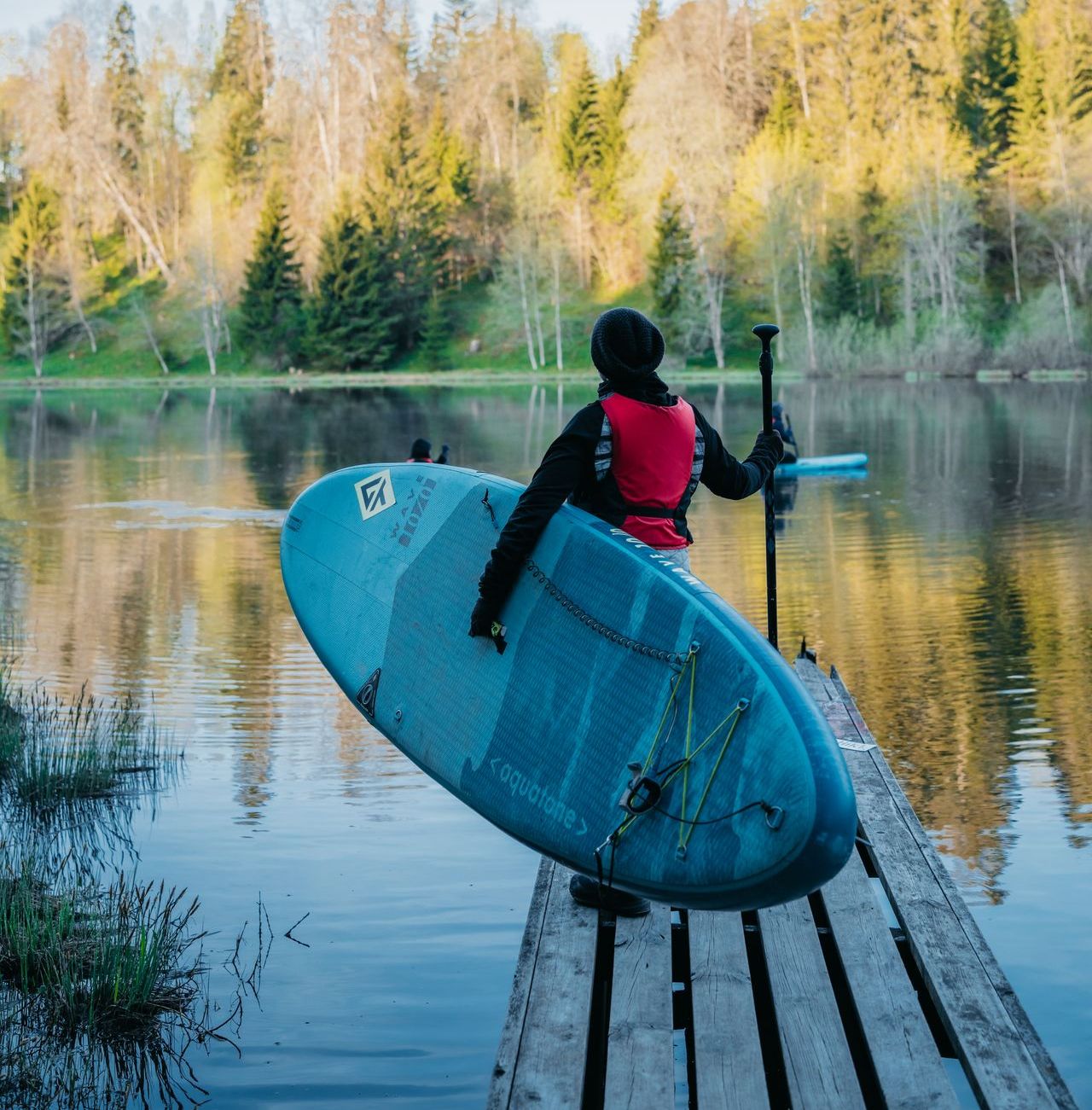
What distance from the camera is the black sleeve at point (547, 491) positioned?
4.51 meters

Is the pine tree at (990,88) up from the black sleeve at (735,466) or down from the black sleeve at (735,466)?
up

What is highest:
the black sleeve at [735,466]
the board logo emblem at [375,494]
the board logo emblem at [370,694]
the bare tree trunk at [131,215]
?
the bare tree trunk at [131,215]

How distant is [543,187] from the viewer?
6116 centimetres

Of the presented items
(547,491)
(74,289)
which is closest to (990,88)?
(74,289)

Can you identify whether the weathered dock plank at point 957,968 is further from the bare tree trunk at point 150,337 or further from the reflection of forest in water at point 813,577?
the bare tree trunk at point 150,337

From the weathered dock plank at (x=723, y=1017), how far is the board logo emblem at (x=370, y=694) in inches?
57.8

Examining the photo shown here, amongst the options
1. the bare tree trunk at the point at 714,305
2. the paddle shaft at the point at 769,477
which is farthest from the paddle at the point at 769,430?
the bare tree trunk at the point at 714,305

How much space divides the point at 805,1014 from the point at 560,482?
1.62 m

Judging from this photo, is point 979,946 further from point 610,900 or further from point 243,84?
point 243,84

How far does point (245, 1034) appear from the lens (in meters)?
4.65

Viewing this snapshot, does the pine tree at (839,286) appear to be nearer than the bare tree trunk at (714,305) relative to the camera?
Yes

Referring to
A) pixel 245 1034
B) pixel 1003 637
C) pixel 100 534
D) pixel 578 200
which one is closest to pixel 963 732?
pixel 1003 637

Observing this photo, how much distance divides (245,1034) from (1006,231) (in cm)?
5634

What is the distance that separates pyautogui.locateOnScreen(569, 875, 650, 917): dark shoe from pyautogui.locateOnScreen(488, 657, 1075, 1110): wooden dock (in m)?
0.04
